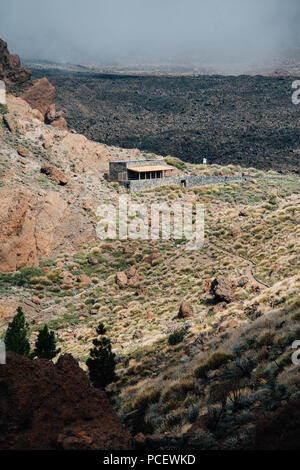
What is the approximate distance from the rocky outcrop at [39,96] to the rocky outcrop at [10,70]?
163 centimetres

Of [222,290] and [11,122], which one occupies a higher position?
[11,122]

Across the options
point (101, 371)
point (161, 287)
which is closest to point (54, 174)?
point (161, 287)

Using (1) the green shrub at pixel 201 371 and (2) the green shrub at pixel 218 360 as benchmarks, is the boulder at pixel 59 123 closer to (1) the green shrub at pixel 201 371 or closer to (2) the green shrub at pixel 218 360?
(2) the green shrub at pixel 218 360

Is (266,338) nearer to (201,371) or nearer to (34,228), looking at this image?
(201,371)

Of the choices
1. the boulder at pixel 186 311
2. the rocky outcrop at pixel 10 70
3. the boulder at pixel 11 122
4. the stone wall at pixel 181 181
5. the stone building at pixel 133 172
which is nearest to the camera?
the boulder at pixel 186 311

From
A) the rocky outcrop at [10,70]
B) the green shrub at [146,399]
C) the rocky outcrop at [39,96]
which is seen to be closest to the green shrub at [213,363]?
the green shrub at [146,399]

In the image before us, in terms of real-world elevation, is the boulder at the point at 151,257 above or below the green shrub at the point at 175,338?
above

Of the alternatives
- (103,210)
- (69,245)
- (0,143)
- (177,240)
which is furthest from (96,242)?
(0,143)

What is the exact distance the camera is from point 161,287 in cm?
2506

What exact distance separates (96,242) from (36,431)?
2390cm

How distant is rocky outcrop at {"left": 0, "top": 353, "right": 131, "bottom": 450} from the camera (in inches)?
237

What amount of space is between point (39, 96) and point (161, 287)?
121 ft

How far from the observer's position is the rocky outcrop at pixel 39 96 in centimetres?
4825

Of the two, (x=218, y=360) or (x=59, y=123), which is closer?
(x=218, y=360)
